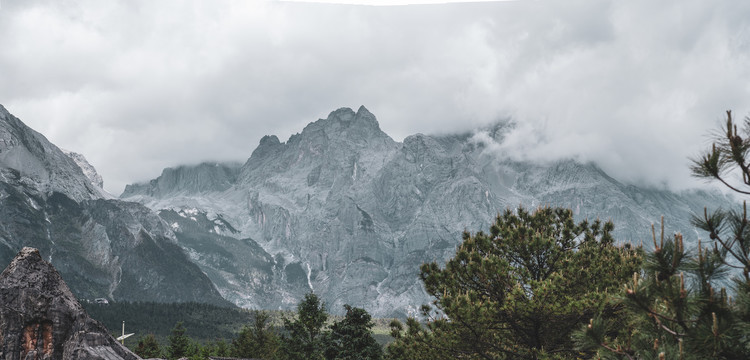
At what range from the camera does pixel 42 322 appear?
15539 millimetres

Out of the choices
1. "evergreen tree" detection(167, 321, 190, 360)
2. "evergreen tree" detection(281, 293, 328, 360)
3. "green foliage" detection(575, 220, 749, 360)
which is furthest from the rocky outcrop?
"evergreen tree" detection(167, 321, 190, 360)

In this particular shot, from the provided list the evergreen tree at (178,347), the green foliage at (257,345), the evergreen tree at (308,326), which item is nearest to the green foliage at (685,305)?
the evergreen tree at (308,326)

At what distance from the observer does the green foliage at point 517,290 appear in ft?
66.3

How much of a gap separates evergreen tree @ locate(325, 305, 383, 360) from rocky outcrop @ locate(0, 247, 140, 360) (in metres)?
20.2

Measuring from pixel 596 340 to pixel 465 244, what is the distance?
48.1 ft

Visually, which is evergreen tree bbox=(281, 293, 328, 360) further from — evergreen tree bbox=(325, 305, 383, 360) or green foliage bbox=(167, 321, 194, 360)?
green foliage bbox=(167, 321, 194, 360)

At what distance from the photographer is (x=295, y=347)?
56.4 meters

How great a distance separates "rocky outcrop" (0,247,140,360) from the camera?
1488 cm

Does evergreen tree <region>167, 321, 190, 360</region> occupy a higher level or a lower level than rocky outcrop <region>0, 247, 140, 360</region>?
higher

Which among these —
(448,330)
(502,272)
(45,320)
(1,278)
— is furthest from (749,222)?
(1,278)

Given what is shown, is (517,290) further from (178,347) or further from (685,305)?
(178,347)

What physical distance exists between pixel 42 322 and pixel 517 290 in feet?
49.7

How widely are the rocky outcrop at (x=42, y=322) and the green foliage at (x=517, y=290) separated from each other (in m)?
11.4

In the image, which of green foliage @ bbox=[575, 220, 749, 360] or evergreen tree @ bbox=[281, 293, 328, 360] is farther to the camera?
evergreen tree @ bbox=[281, 293, 328, 360]
